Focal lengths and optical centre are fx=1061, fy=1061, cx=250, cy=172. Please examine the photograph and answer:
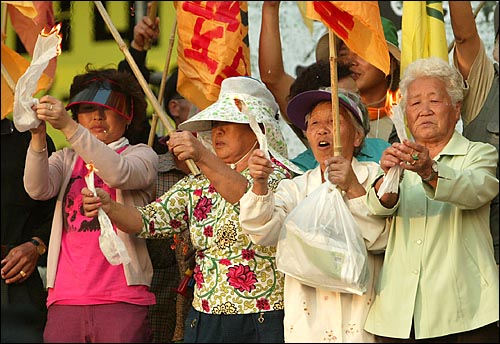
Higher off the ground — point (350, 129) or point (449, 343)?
point (350, 129)

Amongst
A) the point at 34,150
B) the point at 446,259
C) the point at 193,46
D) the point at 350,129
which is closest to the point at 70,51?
the point at 193,46

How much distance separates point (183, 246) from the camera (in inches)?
204

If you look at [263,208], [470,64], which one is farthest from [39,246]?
[470,64]

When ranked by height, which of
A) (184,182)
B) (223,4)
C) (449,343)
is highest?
(223,4)

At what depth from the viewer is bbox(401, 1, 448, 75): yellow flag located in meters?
4.81

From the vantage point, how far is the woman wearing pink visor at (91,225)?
4609 millimetres

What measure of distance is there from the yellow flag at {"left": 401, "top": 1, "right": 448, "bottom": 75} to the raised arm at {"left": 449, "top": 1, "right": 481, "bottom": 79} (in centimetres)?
15

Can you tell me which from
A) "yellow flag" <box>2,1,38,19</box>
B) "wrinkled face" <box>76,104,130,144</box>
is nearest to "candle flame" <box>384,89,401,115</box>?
"wrinkled face" <box>76,104,130,144</box>

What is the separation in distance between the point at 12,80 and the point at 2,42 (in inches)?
8.4

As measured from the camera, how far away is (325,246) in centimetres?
403

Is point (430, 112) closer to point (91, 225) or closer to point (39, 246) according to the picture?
point (91, 225)

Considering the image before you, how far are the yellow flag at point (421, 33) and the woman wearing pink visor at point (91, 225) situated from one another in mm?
1283

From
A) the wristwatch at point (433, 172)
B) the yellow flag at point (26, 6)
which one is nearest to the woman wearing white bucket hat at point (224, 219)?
the wristwatch at point (433, 172)

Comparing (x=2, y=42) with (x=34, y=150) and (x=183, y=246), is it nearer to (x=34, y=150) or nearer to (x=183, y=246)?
(x=34, y=150)
